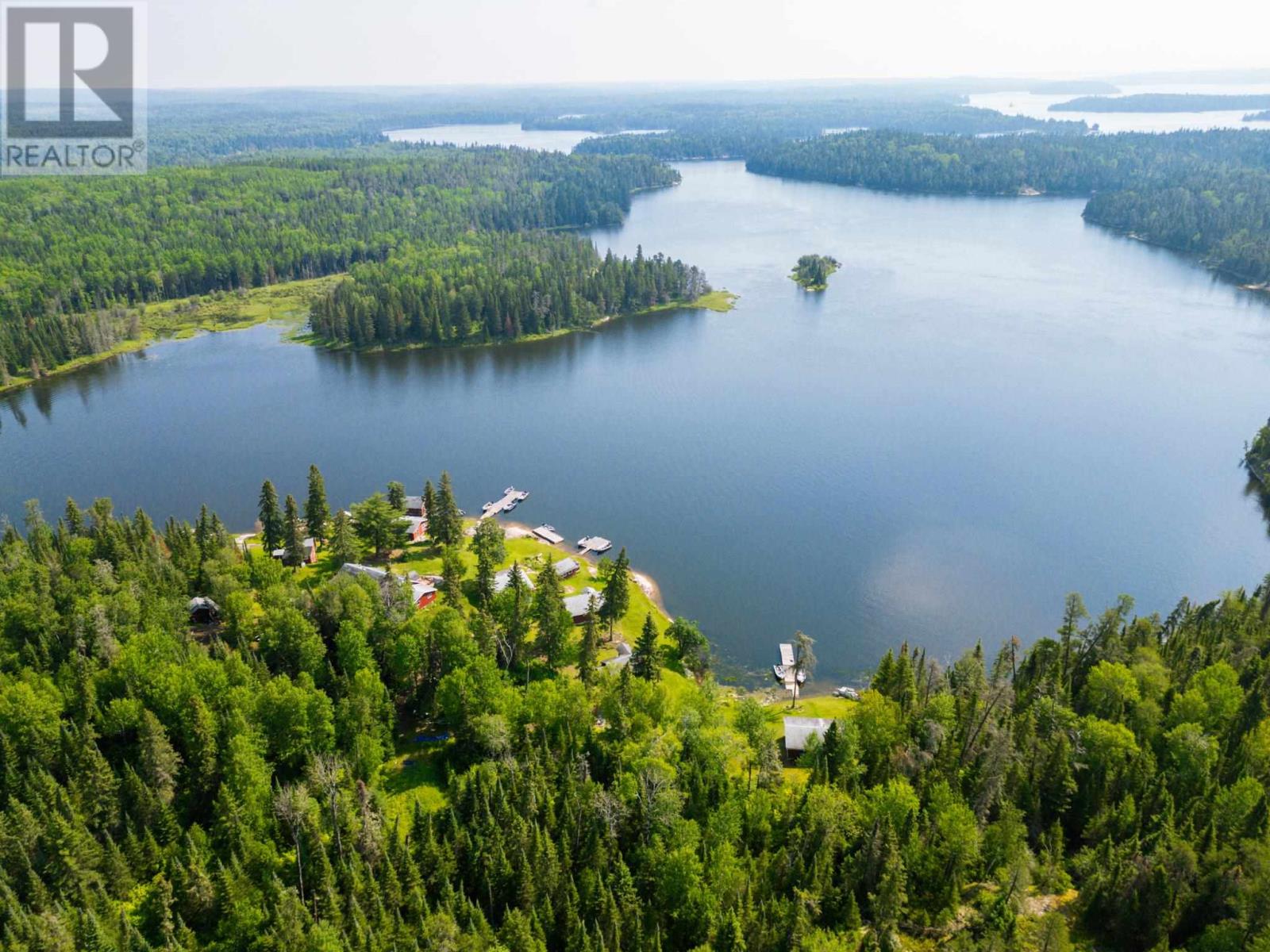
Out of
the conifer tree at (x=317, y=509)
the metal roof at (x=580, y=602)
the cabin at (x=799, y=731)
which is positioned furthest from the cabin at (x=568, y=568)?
the cabin at (x=799, y=731)

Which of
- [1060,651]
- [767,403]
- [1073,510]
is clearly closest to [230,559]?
[1060,651]

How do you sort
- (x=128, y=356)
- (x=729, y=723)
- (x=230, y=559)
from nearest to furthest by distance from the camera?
(x=729, y=723) < (x=230, y=559) < (x=128, y=356)

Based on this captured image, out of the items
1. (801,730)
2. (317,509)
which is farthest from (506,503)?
(801,730)

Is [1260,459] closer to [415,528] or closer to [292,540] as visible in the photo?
[415,528]

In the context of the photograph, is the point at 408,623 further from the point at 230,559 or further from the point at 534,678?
the point at 230,559

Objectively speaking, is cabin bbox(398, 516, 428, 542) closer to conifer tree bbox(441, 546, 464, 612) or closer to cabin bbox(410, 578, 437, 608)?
cabin bbox(410, 578, 437, 608)

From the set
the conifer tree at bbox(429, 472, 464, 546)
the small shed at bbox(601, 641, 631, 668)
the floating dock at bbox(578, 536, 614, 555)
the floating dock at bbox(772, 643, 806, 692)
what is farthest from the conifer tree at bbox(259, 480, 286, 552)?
the floating dock at bbox(772, 643, 806, 692)

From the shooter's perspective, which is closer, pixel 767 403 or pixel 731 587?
pixel 731 587
